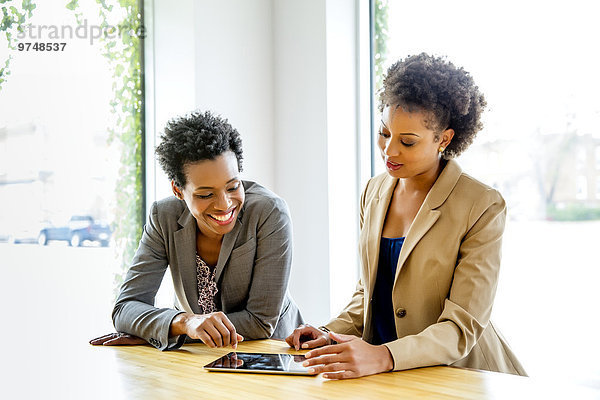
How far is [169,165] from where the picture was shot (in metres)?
2.31

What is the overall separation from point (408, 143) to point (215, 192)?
2.26 feet

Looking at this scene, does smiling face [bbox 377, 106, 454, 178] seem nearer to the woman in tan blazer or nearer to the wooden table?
the woman in tan blazer

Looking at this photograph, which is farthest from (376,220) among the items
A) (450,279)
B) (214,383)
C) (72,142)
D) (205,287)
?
(72,142)

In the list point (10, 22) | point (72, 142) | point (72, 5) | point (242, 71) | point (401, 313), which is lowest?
point (401, 313)

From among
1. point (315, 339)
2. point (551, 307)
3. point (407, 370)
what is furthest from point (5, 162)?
point (551, 307)

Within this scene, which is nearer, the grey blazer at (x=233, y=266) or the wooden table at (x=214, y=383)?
the wooden table at (x=214, y=383)

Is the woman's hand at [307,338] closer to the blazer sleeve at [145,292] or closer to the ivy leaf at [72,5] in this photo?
the blazer sleeve at [145,292]

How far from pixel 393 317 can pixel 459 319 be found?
353mm

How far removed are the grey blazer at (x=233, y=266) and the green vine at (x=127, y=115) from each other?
1478 millimetres

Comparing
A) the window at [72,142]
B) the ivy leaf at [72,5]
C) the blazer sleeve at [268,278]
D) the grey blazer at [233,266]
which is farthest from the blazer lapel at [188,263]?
the ivy leaf at [72,5]

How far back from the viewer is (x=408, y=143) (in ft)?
6.56

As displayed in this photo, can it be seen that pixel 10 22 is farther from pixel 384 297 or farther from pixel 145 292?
pixel 384 297

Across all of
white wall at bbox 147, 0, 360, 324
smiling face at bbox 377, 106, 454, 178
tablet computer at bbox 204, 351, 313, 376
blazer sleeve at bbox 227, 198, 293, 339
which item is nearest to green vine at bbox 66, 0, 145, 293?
white wall at bbox 147, 0, 360, 324

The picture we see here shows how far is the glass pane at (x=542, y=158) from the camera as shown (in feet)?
10.1
